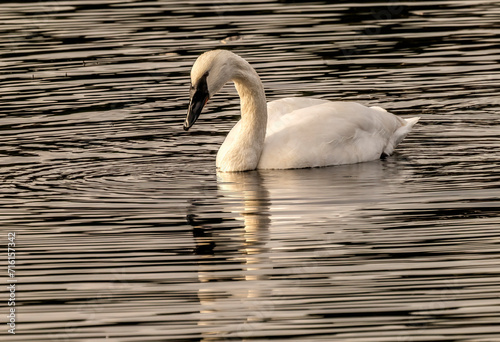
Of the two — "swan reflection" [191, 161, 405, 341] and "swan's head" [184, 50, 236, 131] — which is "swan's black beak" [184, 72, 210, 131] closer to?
"swan's head" [184, 50, 236, 131]

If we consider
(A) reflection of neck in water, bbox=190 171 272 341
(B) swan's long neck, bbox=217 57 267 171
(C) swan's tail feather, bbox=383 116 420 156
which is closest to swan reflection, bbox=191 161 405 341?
(A) reflection of neck in water, bbox=190 171 272 341

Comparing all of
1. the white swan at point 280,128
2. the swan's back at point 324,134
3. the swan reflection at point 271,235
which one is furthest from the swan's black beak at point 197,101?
the swan's back at point 324,134

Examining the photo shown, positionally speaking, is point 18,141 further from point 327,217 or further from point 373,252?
point 373,252

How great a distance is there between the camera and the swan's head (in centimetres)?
1261

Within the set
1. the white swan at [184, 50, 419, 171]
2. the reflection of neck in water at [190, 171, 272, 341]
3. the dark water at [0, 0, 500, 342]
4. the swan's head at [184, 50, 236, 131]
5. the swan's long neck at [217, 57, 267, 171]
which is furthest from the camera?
the swan's long neck at [217, 57, 267, 171]

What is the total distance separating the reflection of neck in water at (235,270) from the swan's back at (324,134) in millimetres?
1207

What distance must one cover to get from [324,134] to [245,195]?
169cm

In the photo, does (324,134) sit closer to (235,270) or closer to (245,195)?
(245,195)

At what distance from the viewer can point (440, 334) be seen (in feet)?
25.3

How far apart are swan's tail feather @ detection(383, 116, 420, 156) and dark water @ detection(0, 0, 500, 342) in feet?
0.48

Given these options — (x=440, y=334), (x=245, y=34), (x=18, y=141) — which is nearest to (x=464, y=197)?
(x=440, y=334)

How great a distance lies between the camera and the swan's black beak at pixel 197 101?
1262 cm

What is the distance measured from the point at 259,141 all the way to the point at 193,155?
0.95m

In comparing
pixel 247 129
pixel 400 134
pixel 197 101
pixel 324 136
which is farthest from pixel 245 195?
pixel 400 134
